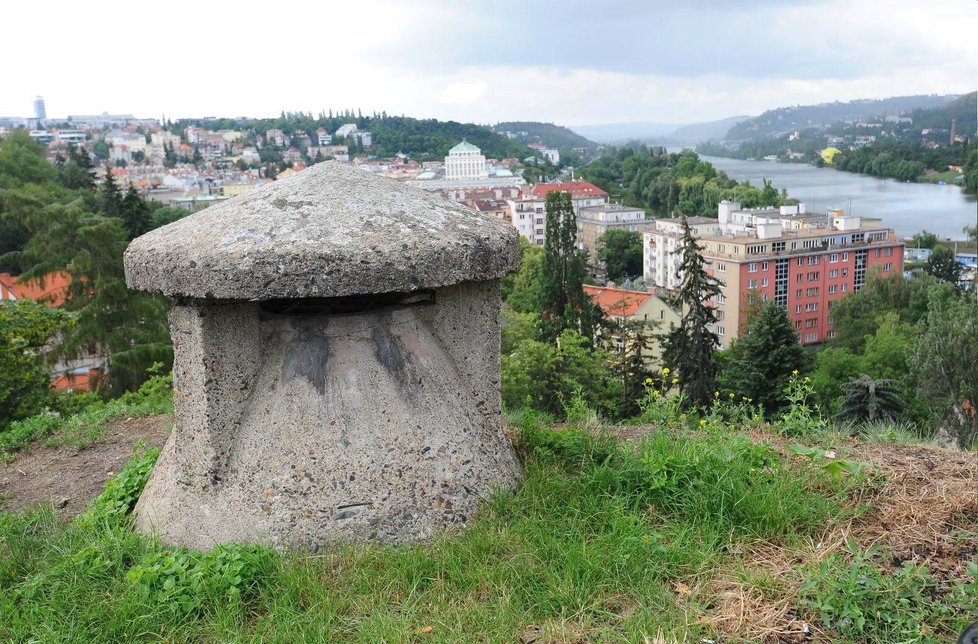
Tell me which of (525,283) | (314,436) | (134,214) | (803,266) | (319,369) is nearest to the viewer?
(314,436)

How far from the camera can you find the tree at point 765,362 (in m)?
23.0

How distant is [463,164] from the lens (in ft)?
427

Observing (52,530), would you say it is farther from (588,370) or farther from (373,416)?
(588,370)

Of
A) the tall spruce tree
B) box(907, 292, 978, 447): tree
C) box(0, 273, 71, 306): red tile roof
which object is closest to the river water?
box(907, 292, 978, 447): tree

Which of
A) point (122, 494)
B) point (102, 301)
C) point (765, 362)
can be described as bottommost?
point (765, 362)

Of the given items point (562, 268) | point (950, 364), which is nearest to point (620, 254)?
point (562, 268)

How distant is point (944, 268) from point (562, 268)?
3521 centimetres

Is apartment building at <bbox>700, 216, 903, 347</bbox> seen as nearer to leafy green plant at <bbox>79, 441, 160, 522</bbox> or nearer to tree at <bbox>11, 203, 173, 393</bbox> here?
tree at <bbox>11, 203, 173, 393</bbox>

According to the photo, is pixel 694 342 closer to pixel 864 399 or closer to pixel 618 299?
pixel 864 399

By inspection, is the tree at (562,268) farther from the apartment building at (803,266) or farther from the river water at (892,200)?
the river water at (892,200)

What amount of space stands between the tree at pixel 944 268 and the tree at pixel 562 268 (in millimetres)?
33215

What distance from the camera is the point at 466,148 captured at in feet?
430

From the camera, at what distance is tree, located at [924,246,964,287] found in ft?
179

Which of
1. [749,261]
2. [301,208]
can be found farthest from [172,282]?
[749,261]
